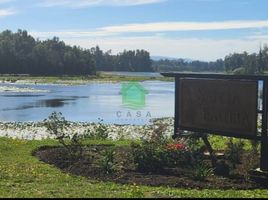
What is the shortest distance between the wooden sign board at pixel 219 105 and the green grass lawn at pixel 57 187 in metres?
2.54

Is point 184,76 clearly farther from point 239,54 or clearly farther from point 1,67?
point 239,54

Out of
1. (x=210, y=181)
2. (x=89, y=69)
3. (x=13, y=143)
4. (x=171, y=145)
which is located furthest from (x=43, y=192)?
(x=89, y=69)

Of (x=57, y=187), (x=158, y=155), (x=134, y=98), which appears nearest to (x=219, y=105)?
(x=158, y=155)

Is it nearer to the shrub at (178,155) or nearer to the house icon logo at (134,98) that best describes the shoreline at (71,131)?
the shrub at (178,155)

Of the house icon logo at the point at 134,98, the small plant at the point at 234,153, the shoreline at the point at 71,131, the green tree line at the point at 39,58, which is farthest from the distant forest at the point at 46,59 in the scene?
the small plant at the point at 234,153

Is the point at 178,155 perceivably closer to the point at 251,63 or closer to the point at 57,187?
the point at 57,187

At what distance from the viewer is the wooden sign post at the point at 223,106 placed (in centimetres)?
1216

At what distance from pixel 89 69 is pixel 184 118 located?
137987mm

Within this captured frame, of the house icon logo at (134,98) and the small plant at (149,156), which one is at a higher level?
the small plant at (149,156)

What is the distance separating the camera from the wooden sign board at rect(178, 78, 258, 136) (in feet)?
40.4

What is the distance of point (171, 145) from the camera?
44.0 ft

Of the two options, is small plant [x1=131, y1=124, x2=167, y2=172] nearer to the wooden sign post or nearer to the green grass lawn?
the wooden sign post

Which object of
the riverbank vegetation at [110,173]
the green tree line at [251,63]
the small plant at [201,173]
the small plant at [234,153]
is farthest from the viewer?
the green tree line at [251,63]

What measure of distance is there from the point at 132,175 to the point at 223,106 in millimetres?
2875
